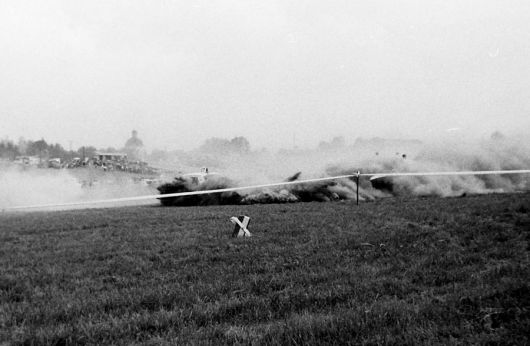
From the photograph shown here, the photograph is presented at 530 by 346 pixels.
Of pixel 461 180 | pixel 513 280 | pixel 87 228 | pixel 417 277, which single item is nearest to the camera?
pixel 513 280

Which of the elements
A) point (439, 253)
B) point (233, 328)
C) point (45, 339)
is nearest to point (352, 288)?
point (233, 328)

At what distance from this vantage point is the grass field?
14.8ft

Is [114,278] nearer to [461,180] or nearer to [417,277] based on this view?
[417,277]

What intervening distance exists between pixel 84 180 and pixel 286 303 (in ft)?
205

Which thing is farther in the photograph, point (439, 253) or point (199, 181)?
point (199, 181)

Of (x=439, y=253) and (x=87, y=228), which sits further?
(x=87, y=228)

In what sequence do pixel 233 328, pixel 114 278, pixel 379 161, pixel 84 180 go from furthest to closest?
pixel 84 180
pixel 379 161
pixel 114 278
pixel 233 328

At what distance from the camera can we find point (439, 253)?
25.8ft

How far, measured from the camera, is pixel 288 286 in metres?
6.37

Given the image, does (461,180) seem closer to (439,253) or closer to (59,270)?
(439,253)

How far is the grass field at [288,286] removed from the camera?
14.8 feet

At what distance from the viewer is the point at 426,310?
482cm

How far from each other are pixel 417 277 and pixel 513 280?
1.35m

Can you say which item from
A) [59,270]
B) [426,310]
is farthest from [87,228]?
[426,310]
